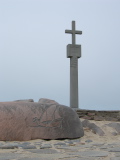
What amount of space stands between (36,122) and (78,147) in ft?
4.50

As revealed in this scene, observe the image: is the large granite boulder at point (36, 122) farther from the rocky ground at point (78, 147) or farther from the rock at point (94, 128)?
the rock at point (94, 128)

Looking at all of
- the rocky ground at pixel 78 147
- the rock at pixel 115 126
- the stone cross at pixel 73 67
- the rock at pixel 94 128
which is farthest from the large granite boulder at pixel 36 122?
the stone cross at pixel 73 67

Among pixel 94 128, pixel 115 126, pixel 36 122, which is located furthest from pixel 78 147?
pixel 115 126

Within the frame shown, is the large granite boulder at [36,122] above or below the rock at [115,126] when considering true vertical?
above

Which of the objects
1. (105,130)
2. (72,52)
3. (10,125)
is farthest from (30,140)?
(72,52)

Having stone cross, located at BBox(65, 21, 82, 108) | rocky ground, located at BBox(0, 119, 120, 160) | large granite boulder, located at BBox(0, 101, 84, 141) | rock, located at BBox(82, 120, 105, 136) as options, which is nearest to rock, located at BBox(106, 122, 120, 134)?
rocky ground, located at BBox(0, 119, 120, 160)

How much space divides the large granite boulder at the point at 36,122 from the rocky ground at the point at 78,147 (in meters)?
0.22

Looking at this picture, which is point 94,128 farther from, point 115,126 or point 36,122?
point 36,122

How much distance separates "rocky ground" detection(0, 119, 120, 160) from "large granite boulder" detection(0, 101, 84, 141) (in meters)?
0.22

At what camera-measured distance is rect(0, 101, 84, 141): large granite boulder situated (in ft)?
A: 17.3

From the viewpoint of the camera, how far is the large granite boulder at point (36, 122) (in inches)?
207

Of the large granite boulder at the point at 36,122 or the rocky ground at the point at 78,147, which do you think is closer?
the rocky ground at the point at 78,147

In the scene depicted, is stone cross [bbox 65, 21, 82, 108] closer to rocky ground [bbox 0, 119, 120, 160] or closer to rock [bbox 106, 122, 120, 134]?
rocky ground [bbox 0, 119, 120, 160]

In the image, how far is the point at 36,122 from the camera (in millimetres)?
5438
